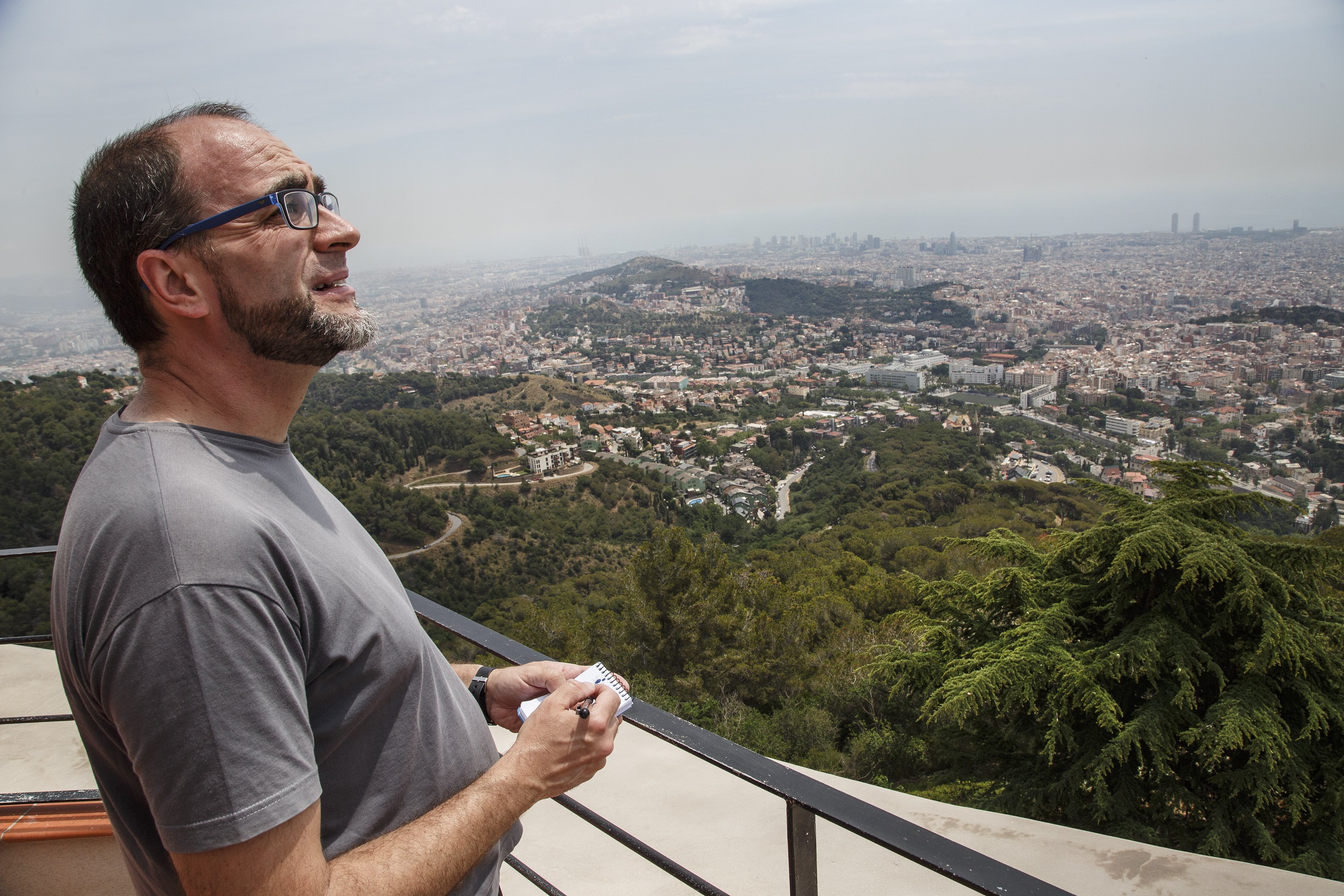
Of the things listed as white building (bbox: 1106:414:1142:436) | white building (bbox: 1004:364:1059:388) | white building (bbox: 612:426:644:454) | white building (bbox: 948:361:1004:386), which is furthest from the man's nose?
white building (bbox: 948:361:1004:386)

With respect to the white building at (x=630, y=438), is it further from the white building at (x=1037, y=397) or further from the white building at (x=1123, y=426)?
the white building at (x=1123, y=426)

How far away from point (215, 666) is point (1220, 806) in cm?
495

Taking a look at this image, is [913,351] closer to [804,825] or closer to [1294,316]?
[1294,316]

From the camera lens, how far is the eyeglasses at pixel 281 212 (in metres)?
0.63

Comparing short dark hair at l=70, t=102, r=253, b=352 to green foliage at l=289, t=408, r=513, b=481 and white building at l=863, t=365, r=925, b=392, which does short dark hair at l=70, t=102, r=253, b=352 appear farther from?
white building at l=863, t=365, r=925, b=392

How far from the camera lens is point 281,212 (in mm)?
688

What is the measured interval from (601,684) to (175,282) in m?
0.54

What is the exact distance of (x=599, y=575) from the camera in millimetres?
15273

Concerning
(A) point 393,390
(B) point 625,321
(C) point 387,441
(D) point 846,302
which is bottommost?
(C) point 387,441

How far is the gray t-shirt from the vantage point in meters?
0.46

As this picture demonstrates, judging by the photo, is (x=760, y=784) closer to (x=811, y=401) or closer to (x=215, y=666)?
(x=215, y=666)

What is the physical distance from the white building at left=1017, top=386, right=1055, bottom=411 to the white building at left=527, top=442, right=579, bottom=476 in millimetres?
21525

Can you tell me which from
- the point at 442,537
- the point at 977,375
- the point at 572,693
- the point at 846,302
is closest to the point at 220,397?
the point at 572,693

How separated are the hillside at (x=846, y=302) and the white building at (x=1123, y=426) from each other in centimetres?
2700
